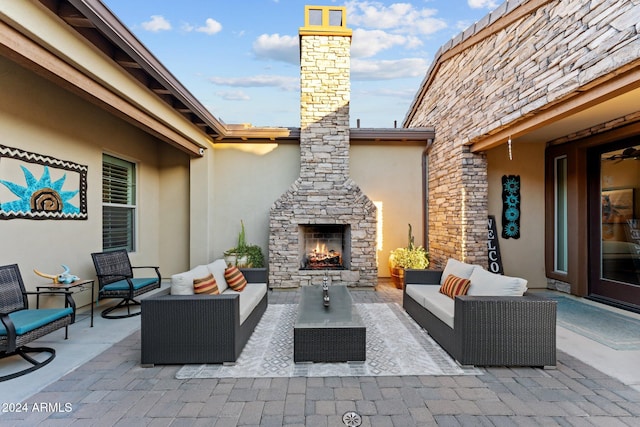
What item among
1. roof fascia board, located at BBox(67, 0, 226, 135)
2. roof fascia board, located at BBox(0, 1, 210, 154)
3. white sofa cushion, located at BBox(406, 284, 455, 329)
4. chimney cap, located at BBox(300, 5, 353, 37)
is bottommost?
white sofa cushion, located at BBox(406, 284, 455, 329)

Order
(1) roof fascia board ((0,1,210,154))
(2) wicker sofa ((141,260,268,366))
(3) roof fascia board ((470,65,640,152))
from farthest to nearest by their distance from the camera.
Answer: (2) wicker sofa ((141,260,268,366)), (3) roof fascia board ((470,65,640,152)), (1) roof fascia board ((0,1,210,154))

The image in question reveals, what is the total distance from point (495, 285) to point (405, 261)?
3.04 m

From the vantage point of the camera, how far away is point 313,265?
22.7ft

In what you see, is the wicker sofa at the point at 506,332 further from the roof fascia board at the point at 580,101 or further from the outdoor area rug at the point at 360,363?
the roof fascia board at the point at 580,101

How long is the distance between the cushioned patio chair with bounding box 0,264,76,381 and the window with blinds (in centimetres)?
237

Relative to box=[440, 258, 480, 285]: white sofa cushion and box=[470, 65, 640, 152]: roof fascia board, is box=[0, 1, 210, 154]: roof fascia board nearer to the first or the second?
box=[440, 258, 480, 285]: white sofa cushion

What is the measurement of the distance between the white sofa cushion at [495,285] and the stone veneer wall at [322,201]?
280cm

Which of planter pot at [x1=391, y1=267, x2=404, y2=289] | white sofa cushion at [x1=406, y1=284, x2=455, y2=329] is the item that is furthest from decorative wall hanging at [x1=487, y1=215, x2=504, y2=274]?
white sofa cushion at [x1=406, y1=284, x2=455, y2=329]

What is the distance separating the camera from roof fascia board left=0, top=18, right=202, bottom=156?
8.36 feet

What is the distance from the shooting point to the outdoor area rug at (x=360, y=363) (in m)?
2.93

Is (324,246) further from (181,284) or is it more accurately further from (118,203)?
(118,203)

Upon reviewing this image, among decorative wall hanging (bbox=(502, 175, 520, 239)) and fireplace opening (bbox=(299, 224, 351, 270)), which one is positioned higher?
decorative wall hanging (bbox=(502, 175, 520, 239))

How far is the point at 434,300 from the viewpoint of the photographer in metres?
3.85

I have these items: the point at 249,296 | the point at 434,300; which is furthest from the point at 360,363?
the point at 249,296
